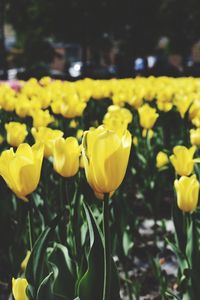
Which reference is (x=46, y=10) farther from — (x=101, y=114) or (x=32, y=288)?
(x=32, y=288)

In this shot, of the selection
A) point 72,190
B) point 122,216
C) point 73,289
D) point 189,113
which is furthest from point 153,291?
point 73,289

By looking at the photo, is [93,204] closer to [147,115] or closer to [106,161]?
[147,115]

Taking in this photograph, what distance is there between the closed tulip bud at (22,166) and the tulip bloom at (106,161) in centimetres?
22

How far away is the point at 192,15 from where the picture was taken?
35.8 meters

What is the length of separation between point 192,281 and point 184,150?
1.90 feet

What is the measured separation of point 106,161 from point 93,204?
1209mm

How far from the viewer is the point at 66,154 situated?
1.76 meters

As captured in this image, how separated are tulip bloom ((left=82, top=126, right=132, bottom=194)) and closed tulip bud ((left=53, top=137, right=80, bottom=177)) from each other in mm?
452

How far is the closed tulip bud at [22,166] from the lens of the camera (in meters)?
1.44

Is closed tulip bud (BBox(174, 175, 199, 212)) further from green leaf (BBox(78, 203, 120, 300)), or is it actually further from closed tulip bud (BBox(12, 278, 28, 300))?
closed tulip bud (BBox(12, 278, 28, 300))

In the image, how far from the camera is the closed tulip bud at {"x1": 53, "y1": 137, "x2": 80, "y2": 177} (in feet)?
5.69

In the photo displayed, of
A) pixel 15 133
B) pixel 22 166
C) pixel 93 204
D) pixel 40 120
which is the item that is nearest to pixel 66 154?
pixel 22 166

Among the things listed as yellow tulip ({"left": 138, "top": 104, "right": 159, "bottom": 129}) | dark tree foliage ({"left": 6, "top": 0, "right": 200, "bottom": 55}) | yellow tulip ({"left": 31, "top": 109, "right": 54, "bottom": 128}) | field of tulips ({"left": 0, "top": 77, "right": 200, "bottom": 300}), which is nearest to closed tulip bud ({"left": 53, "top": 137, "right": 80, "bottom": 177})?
field of tulips ({"left": 0, "top": 77, "right": 200, "bottom": 300})

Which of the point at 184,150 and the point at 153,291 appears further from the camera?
the point at 153,291
